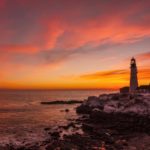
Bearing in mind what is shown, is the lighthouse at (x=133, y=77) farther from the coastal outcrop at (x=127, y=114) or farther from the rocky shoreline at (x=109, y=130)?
the coastal outcrop at (x=127, y=114)

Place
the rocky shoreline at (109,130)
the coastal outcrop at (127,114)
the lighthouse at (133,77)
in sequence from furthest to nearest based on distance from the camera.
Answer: the lighthouse at (133,77) → the coastal outcrop at (127,114) → the rocky shoreline at (109,130)

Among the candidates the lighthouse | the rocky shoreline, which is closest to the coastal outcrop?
the rocky shoreline

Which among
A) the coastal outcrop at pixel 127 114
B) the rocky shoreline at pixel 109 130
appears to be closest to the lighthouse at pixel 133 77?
the rocky shoreline at pixel 109 130

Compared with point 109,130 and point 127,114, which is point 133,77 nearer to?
point 127,114

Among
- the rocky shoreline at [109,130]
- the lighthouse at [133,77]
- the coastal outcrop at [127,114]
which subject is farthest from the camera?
the lighthouse at [133,77]

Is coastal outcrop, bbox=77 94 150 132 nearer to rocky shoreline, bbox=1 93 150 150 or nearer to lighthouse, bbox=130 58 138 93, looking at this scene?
rocky shoreline, bbox=1 93 150 150

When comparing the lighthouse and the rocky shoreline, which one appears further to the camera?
the lighthouse

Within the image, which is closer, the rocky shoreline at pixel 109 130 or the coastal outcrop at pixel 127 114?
the rocky shoreline at pixel 109 130

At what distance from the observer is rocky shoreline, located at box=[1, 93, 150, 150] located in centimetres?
2636

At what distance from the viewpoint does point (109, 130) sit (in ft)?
116

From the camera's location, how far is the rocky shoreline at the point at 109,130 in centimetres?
2636

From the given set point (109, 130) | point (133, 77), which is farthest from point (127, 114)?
point (133, 77)

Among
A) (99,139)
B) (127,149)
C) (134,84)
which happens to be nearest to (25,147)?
(99,139)

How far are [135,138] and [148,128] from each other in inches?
270
